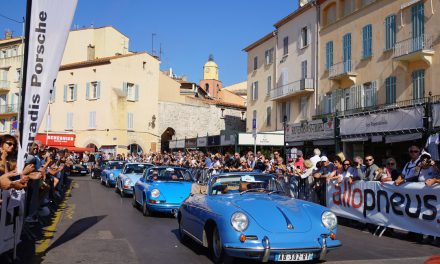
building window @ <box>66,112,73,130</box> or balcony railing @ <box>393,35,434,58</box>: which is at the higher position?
balcony railing @ <box>393,35,434,58</box>

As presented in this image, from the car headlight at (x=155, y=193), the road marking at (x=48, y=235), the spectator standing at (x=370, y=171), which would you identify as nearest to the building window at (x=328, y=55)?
the spectator standing at (x=370, y=171)

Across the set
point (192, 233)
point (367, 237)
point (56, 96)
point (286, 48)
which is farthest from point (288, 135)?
point (56, 96)

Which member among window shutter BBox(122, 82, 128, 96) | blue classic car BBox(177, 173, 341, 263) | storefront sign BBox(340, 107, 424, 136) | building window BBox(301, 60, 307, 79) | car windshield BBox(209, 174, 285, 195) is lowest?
blue classic car BBox(177, 173, 341, 263)

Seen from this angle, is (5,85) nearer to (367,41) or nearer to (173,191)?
(367,41)

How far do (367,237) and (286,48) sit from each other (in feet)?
102

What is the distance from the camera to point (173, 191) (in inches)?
511

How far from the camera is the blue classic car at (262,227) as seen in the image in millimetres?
6625

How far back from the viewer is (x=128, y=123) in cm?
5397

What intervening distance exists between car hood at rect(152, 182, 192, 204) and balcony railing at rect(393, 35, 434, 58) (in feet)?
54.8

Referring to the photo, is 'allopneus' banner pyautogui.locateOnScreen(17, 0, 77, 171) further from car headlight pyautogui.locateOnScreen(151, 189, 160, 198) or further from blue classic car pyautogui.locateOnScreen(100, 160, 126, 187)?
blue classic car pyautogui.locateOnScreen(100, 160, 126, 187)

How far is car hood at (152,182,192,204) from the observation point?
502 inches

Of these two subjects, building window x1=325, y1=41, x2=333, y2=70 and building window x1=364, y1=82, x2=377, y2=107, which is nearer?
building window x1=364, y1=82, x2=377, y2=107

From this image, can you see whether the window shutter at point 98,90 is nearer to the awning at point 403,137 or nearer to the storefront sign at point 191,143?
the storefront sign at point 191,143

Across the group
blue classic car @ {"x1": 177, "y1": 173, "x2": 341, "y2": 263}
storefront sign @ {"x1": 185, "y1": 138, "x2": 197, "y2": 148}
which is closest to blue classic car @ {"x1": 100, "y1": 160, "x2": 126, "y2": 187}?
storefront sign @ {"x1": 185, "y1": 138, "x2": 197, "y2": 148}
